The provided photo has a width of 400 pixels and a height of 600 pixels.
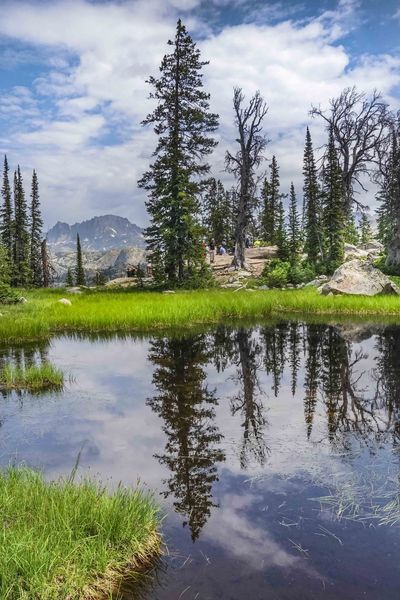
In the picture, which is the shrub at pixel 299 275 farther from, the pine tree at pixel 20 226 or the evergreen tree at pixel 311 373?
the pine tree at pixel 20 226

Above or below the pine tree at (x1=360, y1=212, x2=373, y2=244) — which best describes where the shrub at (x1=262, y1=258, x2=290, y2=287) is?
below

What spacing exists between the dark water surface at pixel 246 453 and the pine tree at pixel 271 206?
162 ft

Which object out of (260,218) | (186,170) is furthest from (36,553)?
(260,218)

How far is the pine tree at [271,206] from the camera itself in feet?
210

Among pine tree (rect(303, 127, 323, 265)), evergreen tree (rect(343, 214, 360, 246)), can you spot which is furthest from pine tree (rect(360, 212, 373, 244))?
pine tree (rect(303, 127, 323, 265))

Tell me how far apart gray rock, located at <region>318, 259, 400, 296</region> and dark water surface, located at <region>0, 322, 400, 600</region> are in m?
13.5

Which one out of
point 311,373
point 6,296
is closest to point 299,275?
point 6,296

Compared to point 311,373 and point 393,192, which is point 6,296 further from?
point 393,192

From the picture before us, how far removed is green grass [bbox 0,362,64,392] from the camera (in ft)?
35.7

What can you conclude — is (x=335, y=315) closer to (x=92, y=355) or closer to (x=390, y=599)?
(x=92, y=355)

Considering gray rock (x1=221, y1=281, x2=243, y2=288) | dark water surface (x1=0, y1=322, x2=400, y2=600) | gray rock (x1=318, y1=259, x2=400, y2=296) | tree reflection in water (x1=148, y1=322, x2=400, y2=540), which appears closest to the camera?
dark water surface (x1=0, y1=322, x2=400, y2=600)

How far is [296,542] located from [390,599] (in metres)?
1.02

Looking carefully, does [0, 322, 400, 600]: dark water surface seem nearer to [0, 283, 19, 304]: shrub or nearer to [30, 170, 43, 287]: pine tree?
[0, 283, 19, 304]: shrub

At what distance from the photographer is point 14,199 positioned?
58344 mm
